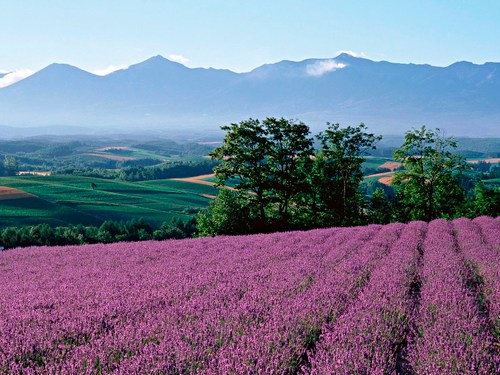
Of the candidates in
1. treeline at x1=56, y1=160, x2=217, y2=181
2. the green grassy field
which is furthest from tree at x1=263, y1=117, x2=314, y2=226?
treeline at x1=56, y1=160, x2=217, y2=181

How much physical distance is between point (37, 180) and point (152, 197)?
3092cm

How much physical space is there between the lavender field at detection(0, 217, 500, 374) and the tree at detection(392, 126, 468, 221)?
3033cm

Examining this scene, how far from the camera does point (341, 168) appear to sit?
114ft

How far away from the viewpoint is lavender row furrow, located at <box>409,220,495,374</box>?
338 centimetres

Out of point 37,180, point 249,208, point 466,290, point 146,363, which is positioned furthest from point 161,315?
point 37,180

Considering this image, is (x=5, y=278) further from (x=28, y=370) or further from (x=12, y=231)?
(x=12, y=231)

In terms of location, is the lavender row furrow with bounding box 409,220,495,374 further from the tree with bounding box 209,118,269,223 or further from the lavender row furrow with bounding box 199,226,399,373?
the tree with bounding box 209,118,269,223

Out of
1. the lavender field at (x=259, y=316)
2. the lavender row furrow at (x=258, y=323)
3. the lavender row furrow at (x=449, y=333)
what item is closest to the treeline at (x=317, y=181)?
the lavender field at (x=259, y=316)

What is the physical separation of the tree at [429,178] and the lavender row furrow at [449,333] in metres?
32.9

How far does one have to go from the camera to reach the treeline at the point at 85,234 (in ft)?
170

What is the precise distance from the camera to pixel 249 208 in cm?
3133

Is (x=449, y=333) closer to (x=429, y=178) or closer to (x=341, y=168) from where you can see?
(x=341, y=168)

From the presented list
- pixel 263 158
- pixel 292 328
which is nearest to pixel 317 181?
pixel 263 158

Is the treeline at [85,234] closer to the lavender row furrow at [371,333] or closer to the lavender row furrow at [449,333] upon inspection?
the lavender row furrow at [371,333]
